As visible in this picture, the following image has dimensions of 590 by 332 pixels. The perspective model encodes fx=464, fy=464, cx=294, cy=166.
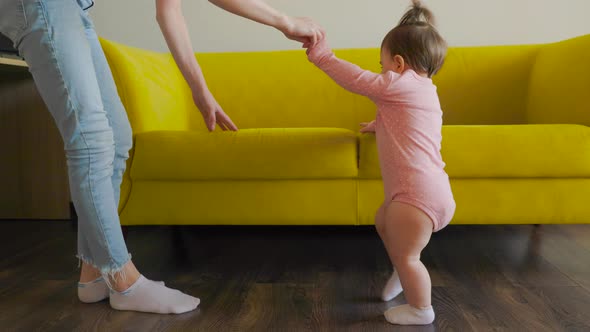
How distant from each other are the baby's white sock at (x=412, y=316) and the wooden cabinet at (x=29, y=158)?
1.73 m

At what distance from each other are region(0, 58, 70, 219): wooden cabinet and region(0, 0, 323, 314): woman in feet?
3.66

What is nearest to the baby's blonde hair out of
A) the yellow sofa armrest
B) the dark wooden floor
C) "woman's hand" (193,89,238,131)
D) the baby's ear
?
the baby's ear

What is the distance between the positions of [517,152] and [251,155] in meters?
0.81

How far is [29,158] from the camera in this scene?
2.18m

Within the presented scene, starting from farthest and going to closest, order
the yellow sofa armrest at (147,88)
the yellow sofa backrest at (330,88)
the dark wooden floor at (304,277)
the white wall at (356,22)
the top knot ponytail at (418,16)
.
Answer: the white wall at (356,22), the yellow sofa backrest at (330,88), the yellow sofa armrest at (147,88), the top knot ponytail at (418,16), the dark wooden floor at (304,277)

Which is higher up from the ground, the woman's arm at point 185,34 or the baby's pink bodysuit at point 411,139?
the woman's arm at point 185,34

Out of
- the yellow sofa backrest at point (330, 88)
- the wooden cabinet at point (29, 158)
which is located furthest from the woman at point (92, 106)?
the wooden cabinet at point (29, 158)

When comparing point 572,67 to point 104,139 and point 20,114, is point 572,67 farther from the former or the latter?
point 20,114

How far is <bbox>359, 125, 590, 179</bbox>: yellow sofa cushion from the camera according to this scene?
4.61ft

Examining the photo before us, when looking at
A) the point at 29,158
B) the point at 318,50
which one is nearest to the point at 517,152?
the point at 318,50

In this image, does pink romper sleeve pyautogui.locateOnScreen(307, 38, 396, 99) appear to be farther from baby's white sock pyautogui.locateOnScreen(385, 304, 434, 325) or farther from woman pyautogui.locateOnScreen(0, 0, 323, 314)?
baby's white sock pyautogui.locateOnScreen(385, 304, 434, 325)

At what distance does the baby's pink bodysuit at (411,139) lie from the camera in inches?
42.4

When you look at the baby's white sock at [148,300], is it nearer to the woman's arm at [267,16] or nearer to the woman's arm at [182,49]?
the woman's arm at [182,49]

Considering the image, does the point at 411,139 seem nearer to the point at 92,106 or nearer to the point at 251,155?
the point at 251,155
